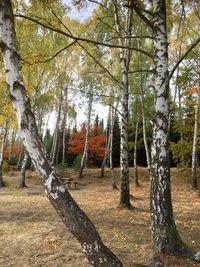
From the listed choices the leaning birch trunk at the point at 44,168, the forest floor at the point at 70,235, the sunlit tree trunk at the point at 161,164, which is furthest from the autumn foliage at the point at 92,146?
the leaning birch trunk at the point at 44,168

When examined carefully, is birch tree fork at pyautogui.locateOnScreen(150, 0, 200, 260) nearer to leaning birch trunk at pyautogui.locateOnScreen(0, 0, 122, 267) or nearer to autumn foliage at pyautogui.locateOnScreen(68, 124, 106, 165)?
leaning birch trunk at pyautogui.locateOnScreen(0, 0, 122, 267)

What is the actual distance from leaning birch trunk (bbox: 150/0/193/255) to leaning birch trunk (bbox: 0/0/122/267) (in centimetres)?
135

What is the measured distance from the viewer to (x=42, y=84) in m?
17.8

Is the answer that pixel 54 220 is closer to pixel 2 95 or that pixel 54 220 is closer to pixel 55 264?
pixel 55 264

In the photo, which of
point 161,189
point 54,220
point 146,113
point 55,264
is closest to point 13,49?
point 161,189

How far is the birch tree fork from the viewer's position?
4613mm

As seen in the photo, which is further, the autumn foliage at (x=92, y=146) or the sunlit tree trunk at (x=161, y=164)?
the autumn foliage at (x=92, y=146)

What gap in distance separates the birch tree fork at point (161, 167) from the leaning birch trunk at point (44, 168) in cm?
135

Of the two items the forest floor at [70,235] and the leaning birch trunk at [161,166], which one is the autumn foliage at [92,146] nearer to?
the forest floor at [70,235]

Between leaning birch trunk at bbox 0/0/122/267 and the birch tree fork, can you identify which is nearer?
leaning birch trunk at bbox 0/0/122/267

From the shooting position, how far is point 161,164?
15.5ft

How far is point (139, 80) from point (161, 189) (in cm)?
1289

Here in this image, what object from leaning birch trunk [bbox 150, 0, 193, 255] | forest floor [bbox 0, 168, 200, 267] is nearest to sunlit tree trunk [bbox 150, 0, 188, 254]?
leaning birch trunk [bbox 150, 0, 193, 255]

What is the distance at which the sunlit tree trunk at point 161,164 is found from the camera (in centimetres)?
462
